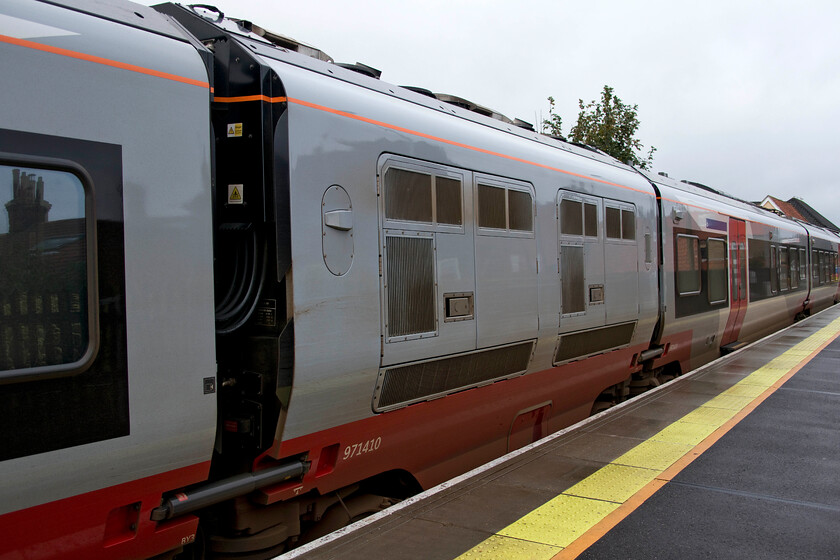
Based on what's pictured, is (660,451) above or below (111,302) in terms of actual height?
below

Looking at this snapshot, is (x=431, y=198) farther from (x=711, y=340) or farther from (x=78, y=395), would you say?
(x=711, y=340)

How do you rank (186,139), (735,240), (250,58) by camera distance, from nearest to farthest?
(186,139) < (250,58) < (735,240)

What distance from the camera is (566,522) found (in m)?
3.98

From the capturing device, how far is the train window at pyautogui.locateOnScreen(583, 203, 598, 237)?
6848mm

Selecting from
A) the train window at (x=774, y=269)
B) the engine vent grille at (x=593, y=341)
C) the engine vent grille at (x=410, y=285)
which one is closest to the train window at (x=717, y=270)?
the engine vent grille at (x=593, y=341)

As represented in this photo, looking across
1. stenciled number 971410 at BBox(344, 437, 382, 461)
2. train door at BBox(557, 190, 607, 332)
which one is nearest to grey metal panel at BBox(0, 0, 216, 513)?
stenciled number 971410 at BBox(344, 437, 382, 461)

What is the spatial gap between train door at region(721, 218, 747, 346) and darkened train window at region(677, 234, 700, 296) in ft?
6.59

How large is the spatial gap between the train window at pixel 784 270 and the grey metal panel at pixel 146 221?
16.5m

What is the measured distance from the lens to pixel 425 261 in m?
4.53

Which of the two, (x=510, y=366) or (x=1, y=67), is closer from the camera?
(x=1, y=67)

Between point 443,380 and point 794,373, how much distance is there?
7016mm

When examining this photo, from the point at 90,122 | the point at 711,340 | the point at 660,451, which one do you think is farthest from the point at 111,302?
the point at 711,340

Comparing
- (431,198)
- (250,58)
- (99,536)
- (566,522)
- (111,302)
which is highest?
(250,58)

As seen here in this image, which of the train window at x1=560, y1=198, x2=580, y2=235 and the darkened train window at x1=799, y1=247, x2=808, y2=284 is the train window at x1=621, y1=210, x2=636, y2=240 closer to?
the train window at x1=560, y1=198, x2=580, y2=235
